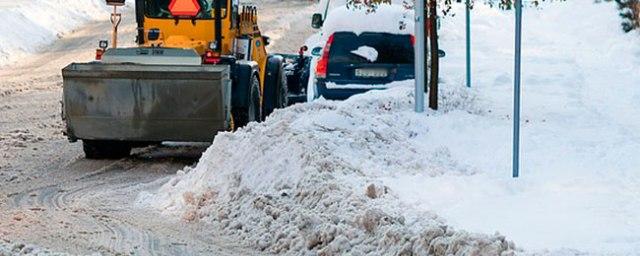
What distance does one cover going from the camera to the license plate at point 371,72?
16.6 m

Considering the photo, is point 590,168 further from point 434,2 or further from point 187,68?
point 187,68

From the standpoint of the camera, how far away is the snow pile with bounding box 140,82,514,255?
7320 millimetres

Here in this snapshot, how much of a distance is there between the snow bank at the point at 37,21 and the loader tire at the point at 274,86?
13453 mm

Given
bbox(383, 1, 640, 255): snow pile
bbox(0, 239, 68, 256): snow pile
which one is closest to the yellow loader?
bbox(383, 1, 640, 255): snow pile

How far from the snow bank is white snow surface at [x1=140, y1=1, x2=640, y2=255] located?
Answer: 1727 cm

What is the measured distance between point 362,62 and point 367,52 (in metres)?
0.17

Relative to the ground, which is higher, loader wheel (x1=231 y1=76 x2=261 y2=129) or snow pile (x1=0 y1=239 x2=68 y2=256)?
loader wheel (x1=231 y1=76 x2=261 y2=129)

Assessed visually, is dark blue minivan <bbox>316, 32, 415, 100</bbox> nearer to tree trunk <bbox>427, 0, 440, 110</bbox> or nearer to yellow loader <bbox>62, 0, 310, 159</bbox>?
yellow loader <bbox>62, 0, 310, 159</bbox>

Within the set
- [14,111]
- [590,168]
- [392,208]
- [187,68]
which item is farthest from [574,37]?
[392,208]

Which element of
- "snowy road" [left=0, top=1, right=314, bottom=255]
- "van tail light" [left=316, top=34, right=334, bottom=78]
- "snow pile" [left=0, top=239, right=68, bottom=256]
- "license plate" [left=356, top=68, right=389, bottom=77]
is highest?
"van tail light" [left=316, top=34, right=334, bottom=78]

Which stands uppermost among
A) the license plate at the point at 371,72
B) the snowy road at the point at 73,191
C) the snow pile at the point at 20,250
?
the license plate at the point at 371,72

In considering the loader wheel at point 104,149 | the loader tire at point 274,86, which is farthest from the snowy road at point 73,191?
the loader tire at point 274,86

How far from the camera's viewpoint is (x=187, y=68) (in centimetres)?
1298

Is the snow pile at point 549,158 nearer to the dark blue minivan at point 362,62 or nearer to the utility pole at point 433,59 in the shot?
the utility pole at point 433,59
